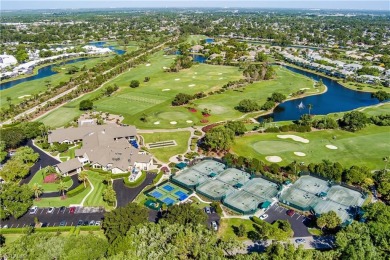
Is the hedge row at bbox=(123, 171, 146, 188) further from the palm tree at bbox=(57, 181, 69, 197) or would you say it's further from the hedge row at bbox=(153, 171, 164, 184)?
the palm tree at bbox=(57, 181, 69, 197)

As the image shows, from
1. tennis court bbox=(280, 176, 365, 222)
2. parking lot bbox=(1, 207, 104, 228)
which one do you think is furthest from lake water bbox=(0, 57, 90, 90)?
tennis court bbox=(280, 176, 365, 222)

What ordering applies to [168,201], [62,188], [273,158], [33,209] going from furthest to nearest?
1. [273,158]
2. [62,188]
3. [168,201]
4. [33,209]

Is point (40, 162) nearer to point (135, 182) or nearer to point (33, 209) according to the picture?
point (33, 209)

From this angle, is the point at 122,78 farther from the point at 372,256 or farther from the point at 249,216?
the point at 372,256

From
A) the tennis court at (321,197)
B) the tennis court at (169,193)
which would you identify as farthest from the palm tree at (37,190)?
the tennis court at (321,197)

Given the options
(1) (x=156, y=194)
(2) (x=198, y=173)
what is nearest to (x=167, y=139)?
(2) (x=198, y=173)

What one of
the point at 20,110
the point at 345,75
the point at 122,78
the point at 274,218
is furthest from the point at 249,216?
the point at 345,75
